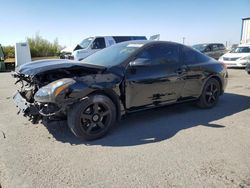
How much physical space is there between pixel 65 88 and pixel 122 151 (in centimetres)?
123

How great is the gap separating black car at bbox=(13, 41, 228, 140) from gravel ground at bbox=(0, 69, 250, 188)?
40 centimetres

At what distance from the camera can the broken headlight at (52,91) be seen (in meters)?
3.55

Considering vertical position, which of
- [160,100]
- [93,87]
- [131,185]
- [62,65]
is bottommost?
[131,185]

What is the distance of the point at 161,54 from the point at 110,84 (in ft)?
4.44

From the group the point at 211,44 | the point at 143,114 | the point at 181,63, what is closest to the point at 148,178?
the point at 143,114

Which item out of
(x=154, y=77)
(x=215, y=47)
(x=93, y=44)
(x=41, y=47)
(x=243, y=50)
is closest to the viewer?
(x=154, y=77)

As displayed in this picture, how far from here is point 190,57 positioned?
5.25 metres

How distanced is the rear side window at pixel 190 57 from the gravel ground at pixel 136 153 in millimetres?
1145

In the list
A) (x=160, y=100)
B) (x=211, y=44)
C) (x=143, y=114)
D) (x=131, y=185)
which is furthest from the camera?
(x=211, y=44)

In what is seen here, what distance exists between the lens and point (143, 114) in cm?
525

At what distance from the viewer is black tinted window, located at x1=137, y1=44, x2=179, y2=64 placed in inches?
180

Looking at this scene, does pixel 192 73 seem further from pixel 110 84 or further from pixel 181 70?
pixel 110 84

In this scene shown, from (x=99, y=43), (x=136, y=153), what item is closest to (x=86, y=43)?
(x=99, y=43)

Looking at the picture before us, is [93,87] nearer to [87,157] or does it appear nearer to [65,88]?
[65,88]
